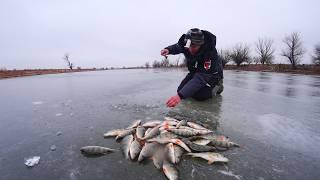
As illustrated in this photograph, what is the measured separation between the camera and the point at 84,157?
2906 millimetres

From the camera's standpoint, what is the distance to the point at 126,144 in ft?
10.5

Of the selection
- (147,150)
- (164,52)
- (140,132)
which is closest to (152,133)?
(140,132)

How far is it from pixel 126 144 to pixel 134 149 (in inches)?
9.2

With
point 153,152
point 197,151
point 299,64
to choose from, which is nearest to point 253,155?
point 197,151

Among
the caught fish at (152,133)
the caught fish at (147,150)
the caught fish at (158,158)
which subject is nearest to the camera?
the caught fish at (158,158)

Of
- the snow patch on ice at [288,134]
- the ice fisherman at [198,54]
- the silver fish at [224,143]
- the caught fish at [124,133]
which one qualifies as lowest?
the snow patch on ice at [288,134]

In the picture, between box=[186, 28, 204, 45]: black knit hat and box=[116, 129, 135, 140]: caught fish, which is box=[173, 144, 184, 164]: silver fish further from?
box=[186, 28, 204, 45]: black knit hat

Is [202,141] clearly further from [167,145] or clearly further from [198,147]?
[167,145]

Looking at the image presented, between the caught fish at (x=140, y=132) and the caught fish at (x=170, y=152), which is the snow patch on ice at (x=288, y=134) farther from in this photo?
the caught fish at (x=140, y=132)

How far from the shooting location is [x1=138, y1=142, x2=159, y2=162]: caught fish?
2842 millimetres

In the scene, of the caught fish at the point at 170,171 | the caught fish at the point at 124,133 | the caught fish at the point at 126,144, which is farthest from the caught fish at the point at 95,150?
the caught fish at the point at 170,171

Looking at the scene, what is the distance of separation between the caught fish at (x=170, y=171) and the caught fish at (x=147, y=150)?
1.11 feet

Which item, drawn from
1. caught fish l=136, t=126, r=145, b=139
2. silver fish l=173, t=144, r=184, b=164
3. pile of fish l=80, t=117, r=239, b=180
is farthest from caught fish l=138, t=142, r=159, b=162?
caught fish l=136, t=126, r=145, b=139

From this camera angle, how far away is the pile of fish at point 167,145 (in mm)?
2749
